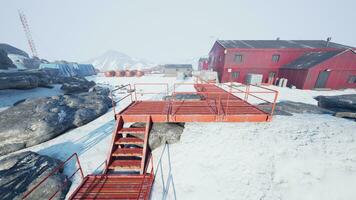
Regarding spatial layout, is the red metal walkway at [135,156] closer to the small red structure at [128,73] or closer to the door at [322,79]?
the door at [322,79]

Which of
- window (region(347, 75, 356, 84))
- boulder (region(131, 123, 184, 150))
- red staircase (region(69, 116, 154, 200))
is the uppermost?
window (region(347, 75, 356, 84))

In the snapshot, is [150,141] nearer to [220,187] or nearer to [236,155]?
[220,187]

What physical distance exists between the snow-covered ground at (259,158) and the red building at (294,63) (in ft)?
38.5

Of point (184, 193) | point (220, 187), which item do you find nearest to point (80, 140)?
point (184, 193)

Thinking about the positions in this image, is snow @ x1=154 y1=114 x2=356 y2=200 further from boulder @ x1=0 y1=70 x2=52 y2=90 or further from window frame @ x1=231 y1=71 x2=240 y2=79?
window frame @ x1=231 y1=71 x2=240 y2=79

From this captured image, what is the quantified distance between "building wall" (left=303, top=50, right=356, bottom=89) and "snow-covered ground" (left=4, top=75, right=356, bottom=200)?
1460 cm

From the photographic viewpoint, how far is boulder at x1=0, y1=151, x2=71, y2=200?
3713mm

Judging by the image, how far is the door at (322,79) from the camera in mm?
16188

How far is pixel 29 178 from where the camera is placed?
4.04m

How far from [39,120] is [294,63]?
27598mm

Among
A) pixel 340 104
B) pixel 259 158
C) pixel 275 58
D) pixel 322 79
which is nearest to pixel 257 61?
pixel 275 58

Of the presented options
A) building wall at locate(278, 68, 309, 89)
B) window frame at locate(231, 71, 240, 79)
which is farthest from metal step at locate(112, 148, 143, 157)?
building wall at locate(278, 68, 309, 89)

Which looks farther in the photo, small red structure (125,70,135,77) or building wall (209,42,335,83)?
small red structure (125,70,135,77)

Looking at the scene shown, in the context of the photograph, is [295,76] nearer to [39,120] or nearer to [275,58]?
[275,58]
